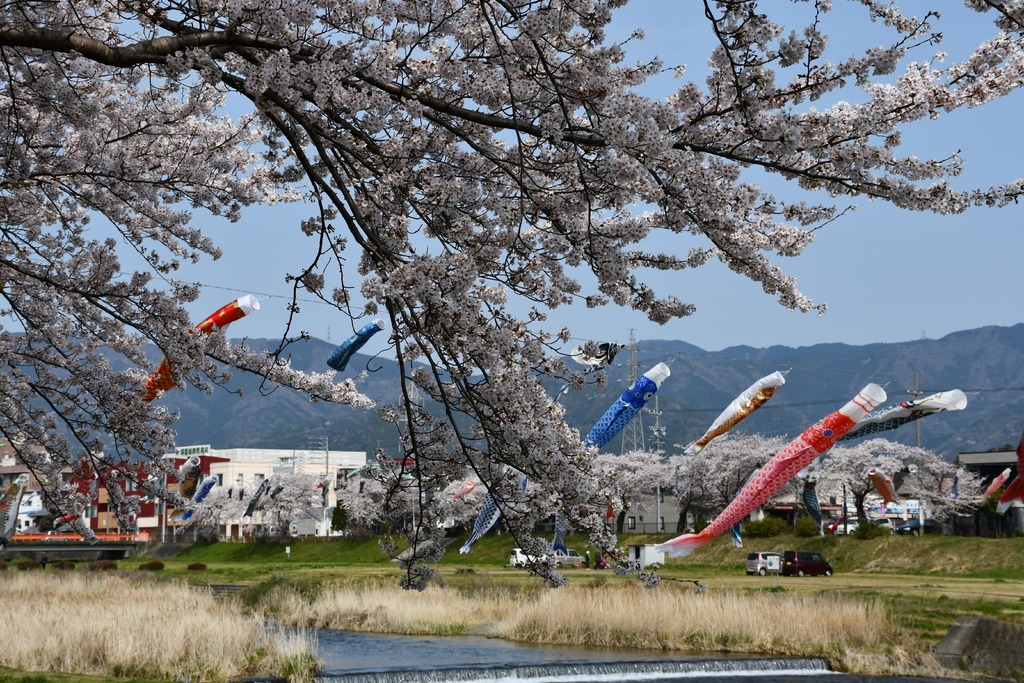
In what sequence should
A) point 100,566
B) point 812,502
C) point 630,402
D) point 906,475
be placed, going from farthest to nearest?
point 906,475
point 100,566
point 812,502
point 630,402

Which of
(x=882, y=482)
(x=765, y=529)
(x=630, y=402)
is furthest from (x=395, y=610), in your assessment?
(x=882, y=482)

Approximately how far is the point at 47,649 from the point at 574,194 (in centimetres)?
1401

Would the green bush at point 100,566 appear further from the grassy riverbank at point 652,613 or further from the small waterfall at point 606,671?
the small waterfall at point 606,671

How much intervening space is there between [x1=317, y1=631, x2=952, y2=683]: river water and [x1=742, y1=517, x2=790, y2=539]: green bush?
118 ft

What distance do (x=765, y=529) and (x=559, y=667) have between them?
131ft

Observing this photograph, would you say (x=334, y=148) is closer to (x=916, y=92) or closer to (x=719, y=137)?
(x=719, y=137)

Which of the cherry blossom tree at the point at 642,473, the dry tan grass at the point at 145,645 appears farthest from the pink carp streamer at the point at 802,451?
the cherry blossom tree at the point at 642,473

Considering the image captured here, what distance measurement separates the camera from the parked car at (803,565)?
4150 centimetres

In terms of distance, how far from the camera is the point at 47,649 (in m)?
16.4

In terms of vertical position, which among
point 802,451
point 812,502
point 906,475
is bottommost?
point 812,502

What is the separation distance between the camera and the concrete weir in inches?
749

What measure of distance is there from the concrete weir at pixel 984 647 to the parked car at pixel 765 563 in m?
23.0

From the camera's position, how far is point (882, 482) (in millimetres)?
59375

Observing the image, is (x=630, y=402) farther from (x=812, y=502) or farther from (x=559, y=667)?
(x=812, y=502)
